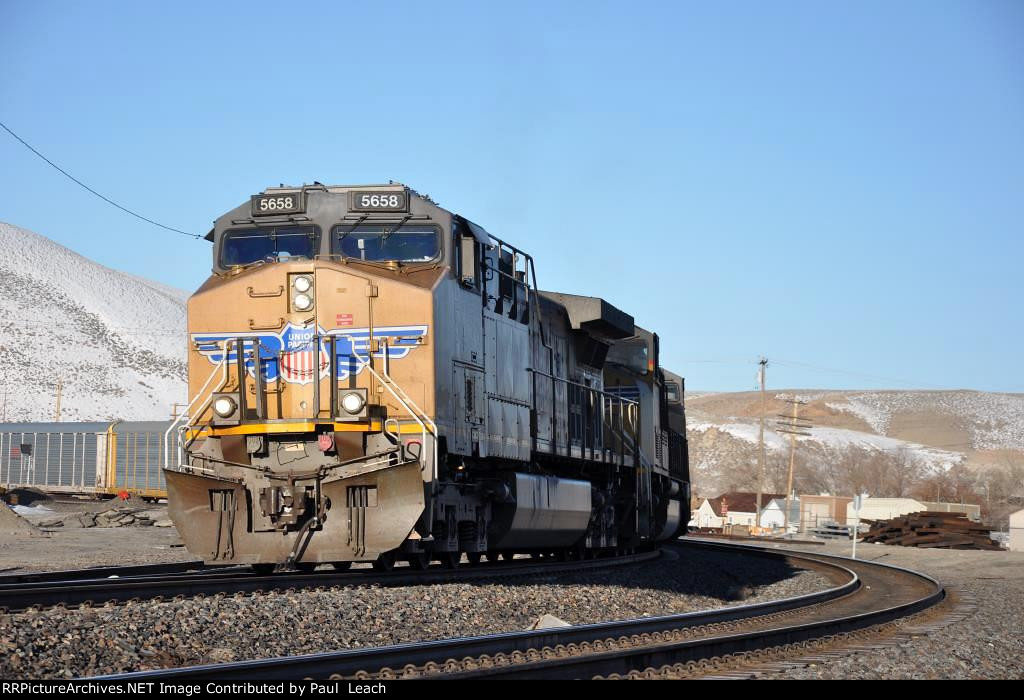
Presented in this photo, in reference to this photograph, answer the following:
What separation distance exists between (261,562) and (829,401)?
559 ft

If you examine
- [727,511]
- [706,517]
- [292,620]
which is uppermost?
[292,620]

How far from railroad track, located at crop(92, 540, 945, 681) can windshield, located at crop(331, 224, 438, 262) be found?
5.22m

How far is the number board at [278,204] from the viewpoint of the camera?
13570mm

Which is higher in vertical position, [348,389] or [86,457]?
[348,389]

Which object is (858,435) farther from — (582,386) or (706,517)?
(582,386)

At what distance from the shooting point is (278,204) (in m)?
13.6

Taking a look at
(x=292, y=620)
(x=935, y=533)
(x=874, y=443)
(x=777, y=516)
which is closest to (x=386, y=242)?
(x=292, y=620)

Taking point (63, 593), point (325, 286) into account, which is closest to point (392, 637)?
point (63, 593)

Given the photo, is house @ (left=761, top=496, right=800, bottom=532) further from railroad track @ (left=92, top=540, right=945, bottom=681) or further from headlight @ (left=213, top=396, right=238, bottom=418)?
headlight @ (left=213, top=396, right=238, bottom=418)

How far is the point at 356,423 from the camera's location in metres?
12.5

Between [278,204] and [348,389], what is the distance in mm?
2563

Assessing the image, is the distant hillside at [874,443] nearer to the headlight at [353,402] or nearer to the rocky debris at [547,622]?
the headlight at [353,402]

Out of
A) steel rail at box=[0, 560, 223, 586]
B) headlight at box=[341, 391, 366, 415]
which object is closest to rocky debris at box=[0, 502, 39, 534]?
steel rail at box=[0, 560, 223, 586]
